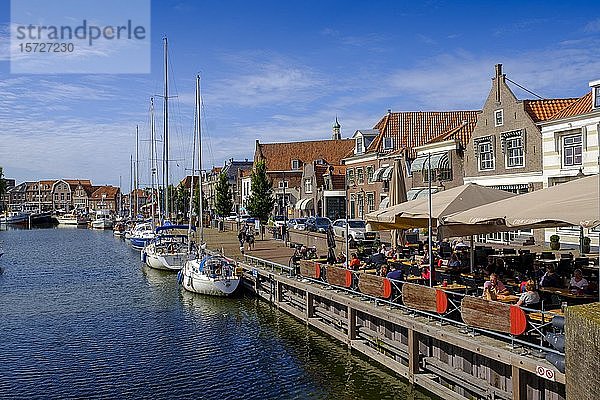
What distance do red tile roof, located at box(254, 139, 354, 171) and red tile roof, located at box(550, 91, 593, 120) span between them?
55857 mm

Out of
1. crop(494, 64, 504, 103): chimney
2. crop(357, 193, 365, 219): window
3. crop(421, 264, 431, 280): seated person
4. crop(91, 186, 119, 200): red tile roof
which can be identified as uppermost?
crop(494, 64, 504, 103): chimney

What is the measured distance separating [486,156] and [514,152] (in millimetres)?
2752

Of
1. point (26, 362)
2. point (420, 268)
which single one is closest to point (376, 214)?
point (420, 268)

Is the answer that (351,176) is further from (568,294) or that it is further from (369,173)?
(568,294)

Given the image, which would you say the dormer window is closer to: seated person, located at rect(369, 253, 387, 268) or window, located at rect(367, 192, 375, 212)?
window, located at rect(367, 192, 375, 212)

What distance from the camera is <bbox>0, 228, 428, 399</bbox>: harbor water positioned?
16.5m

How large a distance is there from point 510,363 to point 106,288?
27.5 metres

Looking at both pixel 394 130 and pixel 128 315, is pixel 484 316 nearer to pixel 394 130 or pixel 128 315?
pixel 128 315

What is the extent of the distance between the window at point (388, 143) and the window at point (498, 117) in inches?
676

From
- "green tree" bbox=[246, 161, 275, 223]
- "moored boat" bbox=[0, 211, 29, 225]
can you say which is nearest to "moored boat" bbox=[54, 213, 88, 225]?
"moored boat" bbox=[0, 211, 29, 225]

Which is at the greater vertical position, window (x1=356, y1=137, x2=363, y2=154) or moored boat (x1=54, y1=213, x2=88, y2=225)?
window (x1=356, y1=137, x2=363, y2=154)

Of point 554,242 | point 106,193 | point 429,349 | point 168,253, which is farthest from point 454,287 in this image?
point 106,193

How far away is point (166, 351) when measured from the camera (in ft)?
67.7

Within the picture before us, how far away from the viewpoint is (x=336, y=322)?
831 inches
